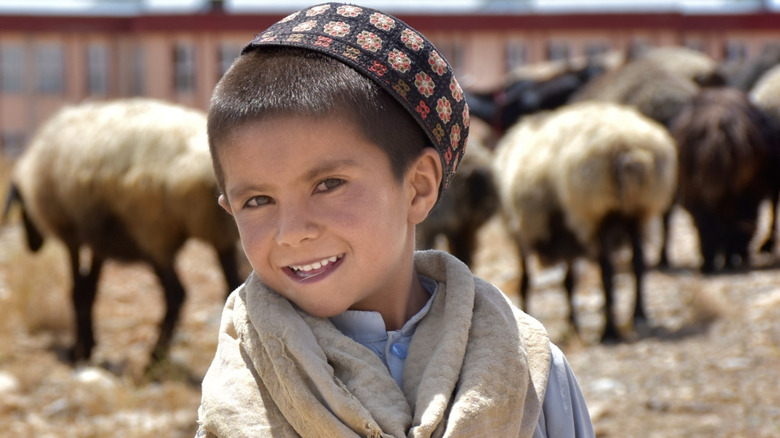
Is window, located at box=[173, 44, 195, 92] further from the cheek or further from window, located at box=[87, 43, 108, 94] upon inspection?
the cheek

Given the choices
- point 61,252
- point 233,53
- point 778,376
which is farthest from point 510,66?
point 778,376

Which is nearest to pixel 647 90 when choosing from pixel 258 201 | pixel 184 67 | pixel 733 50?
pixel 258 201

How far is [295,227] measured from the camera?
65.6 inches

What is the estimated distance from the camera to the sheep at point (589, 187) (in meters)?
6.68

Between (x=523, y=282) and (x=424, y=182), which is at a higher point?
(x=424, y=182)

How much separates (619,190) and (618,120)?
59 centimetres

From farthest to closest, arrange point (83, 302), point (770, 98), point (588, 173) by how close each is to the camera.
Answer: point (770, 98) < point (83, 302) < point (588, 173)

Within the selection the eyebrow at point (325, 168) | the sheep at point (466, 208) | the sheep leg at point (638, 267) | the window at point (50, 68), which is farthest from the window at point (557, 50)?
the eyebrow at point (325, 168)

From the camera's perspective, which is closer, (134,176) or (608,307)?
(134,176)

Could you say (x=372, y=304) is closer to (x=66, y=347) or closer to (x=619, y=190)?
(x=619, y=190)

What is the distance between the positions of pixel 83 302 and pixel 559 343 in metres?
3.75

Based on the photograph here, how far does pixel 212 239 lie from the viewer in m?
6.42

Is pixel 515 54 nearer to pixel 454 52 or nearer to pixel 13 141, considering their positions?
pixel 454 52

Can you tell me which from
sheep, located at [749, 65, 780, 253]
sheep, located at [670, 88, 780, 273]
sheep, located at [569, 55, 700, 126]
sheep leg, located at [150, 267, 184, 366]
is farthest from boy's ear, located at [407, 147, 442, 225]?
sheep, located at [569, 55, 700, 126]
